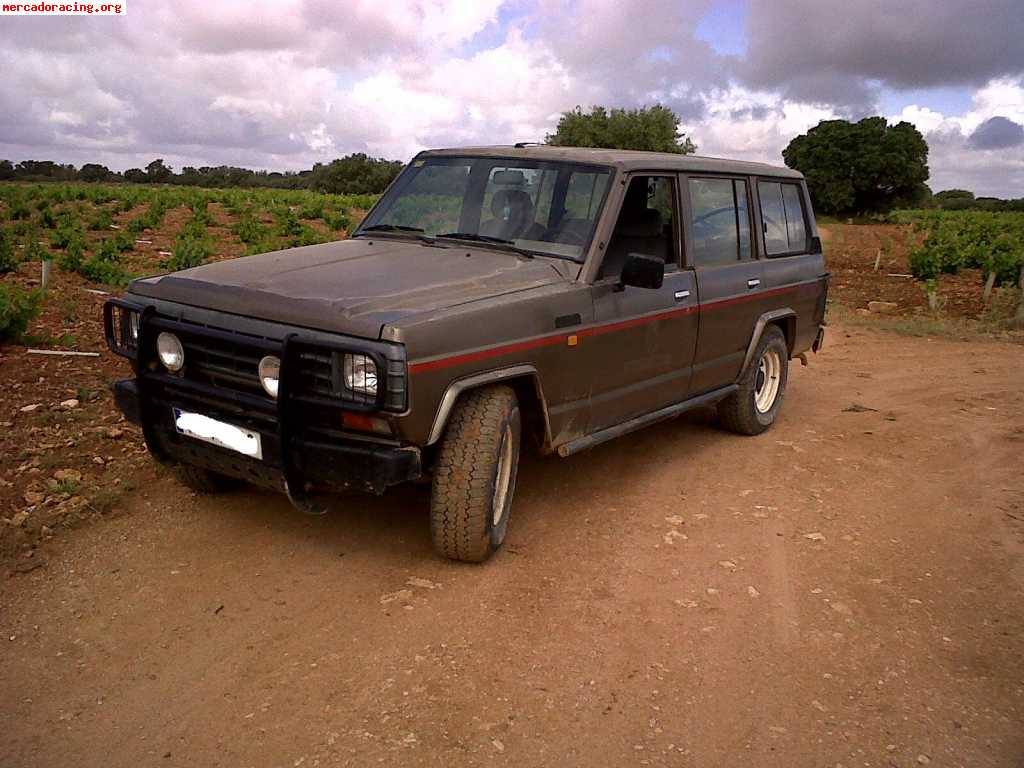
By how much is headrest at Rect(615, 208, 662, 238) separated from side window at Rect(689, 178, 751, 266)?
0.95 ft

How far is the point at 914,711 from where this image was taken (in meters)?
3.22

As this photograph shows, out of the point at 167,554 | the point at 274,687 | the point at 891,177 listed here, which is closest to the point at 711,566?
the point at 274,687

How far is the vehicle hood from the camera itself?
372 cm

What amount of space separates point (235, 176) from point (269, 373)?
8015cm

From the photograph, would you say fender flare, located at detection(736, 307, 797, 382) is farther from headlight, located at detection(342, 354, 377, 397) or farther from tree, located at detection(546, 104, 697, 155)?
tree, located at detection(546, 104, 697, 155)

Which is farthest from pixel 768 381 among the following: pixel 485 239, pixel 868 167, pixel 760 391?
pixel 868 167

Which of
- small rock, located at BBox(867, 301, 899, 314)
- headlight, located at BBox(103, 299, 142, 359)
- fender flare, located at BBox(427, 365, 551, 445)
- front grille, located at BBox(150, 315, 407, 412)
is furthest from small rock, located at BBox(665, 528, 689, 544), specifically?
small rock, located at BBox(867, 301, 899, 314)

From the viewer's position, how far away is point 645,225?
5.28 m

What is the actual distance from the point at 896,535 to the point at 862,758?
2182mm

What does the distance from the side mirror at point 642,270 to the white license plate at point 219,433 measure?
196 cm

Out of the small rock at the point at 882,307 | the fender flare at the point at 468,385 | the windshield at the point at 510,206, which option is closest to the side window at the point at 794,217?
the windshield at the point at 510,206

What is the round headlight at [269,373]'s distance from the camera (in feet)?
12.3

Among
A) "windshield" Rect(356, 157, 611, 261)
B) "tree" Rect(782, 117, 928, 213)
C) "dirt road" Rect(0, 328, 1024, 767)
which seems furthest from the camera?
"tree" Rect(782, 117, 928, 213)

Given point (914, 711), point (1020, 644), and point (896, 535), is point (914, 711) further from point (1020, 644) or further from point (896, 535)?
point (896, 535)
